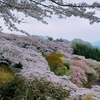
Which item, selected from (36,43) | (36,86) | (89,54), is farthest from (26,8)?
(89,54)

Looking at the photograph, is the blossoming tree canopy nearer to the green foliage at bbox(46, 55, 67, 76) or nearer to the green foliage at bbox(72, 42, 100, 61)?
the green foliage at bbox(46, 55, 67, 76)

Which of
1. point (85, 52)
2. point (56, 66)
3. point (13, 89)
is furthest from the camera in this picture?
point (85, 52)

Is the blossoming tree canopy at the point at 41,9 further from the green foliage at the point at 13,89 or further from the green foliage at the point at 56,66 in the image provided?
the green foliage at the point at 56,66

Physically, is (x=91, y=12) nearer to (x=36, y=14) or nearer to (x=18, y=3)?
(x=36, y=14)

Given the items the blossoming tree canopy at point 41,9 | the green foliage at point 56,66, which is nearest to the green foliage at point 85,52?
the green foliage at point 56,66

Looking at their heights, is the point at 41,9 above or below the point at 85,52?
above

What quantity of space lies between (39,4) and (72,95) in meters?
1.79

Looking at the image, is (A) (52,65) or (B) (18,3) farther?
(A) (52,65)

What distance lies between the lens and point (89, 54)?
17.8 metres

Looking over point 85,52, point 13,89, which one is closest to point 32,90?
point 13,89

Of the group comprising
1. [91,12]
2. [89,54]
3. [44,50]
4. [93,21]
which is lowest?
[89,54]

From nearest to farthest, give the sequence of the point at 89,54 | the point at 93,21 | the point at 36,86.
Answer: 1. the point at 93,21
2. the point at 36,86
3. the point at 89,54

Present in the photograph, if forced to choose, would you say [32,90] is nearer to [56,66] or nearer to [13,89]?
[13,89]

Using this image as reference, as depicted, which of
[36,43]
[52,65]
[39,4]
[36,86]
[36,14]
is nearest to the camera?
[39,4]
